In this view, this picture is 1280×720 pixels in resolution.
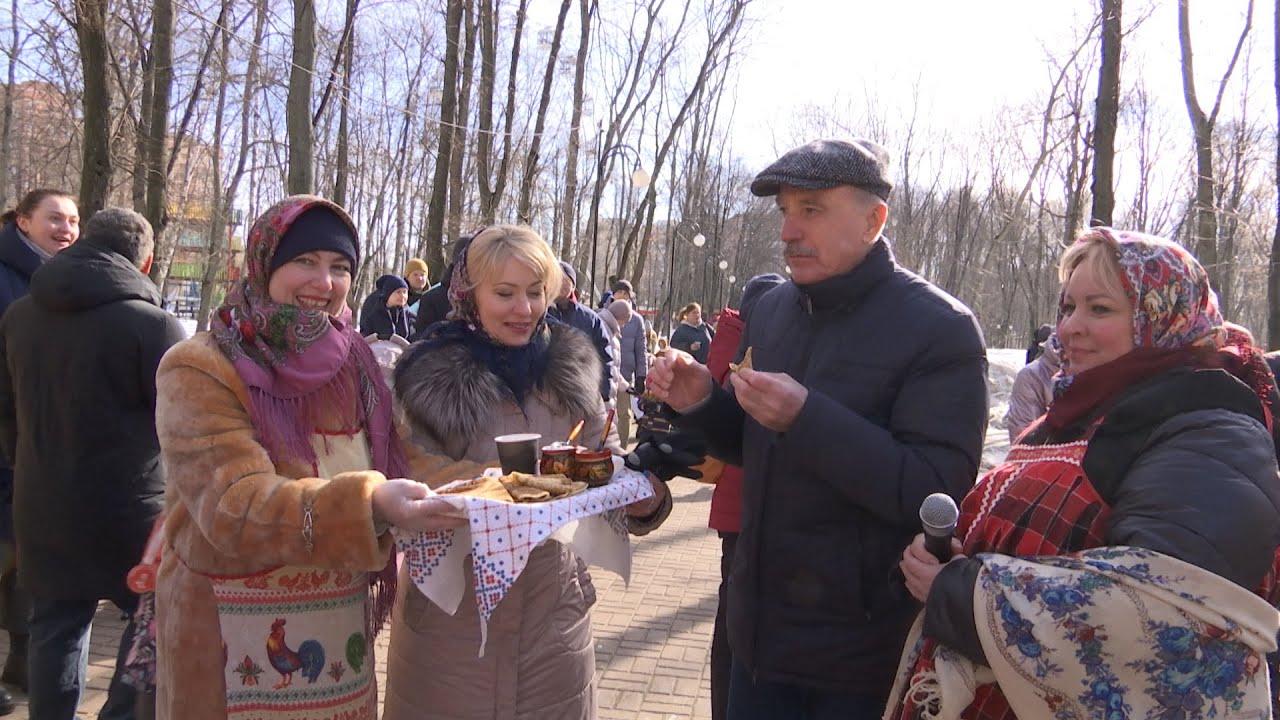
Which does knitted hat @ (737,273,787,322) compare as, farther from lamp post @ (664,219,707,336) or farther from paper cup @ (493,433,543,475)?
lamp post @ (664,219,707,336)

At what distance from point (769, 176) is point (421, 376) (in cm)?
114

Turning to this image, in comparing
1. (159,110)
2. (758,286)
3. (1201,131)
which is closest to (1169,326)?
(758,286)

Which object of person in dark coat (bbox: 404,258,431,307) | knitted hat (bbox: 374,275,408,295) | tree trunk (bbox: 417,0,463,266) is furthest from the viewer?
→ tree trunk (bbox: 417,0,463,266)

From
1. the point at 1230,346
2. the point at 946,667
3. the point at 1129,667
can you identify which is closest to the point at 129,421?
Result: the point at 946,667

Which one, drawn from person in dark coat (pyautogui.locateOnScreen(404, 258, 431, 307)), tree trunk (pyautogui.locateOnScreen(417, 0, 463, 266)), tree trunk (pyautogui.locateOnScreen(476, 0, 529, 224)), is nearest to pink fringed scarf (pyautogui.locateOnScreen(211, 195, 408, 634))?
person in dark coat (pyautogui.locateOnScreen(404, 258, 431, 307))

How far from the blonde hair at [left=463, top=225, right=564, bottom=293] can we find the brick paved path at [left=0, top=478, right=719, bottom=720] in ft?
8.26

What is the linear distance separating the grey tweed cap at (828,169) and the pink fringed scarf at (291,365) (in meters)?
1.20

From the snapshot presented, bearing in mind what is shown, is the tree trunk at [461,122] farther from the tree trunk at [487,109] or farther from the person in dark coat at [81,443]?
the person in dark coat at [81,443]

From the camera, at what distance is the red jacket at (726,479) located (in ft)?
11.7

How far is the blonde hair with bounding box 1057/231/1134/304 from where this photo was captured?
1815 mm

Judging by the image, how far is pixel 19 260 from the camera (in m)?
4.18

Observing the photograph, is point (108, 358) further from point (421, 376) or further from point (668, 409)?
point (668, 409)

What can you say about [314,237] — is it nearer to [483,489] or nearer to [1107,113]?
[483,489]

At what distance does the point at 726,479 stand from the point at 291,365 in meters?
2.07
